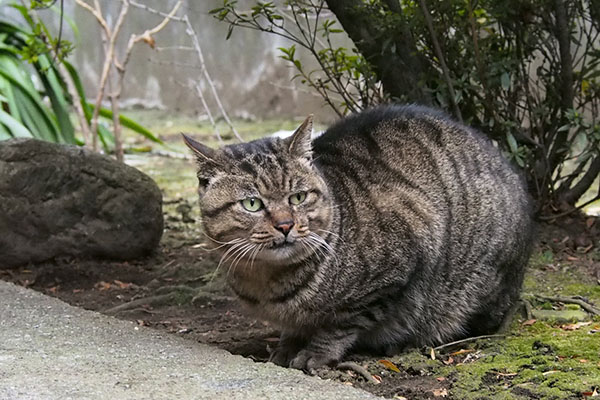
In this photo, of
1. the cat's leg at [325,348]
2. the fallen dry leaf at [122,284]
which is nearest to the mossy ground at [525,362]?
the cat's leg at [325,348]

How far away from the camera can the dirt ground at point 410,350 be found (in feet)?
10.2

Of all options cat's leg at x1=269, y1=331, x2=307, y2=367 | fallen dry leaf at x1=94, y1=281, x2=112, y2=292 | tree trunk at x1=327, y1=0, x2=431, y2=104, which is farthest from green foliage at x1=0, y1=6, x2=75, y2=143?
cat's leg at x1=269, y1=331, x2=307, y2=367

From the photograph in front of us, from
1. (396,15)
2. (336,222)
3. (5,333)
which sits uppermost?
(396,15)

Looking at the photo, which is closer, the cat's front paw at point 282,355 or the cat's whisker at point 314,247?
the cat's whisker at point 314,247

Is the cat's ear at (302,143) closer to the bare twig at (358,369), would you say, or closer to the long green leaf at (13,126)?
the bare twig at (358,369)

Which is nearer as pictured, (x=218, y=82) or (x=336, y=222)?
(x=336, y=222)

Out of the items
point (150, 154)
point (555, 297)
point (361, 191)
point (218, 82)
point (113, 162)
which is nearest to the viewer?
point (361, 191)

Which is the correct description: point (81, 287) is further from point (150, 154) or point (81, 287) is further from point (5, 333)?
point (150, 154)

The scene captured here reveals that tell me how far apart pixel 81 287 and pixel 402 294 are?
1990mm

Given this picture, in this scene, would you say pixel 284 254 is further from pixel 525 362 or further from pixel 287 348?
pixel 525 362

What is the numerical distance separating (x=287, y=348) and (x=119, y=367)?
0.83 metres

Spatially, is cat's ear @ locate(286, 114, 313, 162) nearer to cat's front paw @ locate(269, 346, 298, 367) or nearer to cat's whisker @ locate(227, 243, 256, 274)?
cat's whisker @ locate(227, 243, 256, 274)

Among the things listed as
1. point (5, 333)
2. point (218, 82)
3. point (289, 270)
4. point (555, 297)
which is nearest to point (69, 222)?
point (5, 333)

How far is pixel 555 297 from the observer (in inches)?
163
